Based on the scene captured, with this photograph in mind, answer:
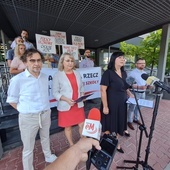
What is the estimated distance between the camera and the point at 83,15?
409 centimetres

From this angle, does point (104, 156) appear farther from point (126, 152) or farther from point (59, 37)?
point (59, 37)

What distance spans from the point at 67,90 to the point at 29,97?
0.53 metres

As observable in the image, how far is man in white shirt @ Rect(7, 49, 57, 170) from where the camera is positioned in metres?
1.37

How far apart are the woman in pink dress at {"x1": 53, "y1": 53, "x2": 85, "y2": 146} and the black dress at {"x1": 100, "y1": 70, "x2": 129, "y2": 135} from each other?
0.43m

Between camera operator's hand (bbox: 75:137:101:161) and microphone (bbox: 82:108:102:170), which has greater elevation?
microphone (bbox: 82:108:102:170)

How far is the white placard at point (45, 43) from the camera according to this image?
9.08ft

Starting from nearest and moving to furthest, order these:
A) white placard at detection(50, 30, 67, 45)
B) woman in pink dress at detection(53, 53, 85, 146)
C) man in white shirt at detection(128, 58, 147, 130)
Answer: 1. woman in pink dress at detection(53, 53, 85, 146)
2. man in white shirt at detection(128, 58, 147, 130)
3. white placard at detection(50, 30, 67, 45)

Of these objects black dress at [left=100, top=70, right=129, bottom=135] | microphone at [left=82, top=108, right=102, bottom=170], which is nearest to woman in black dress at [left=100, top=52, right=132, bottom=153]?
black dress at [left=100, top=70, right=129, bottom=135]

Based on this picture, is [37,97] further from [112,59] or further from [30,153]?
[112,59]

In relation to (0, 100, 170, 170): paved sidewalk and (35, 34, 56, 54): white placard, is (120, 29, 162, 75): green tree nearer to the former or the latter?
(0, 100, 170, 170): paved sidewalk

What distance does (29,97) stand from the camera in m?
1.40

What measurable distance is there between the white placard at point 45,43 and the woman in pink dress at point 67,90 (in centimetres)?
136

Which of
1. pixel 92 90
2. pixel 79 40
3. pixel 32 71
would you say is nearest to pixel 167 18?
pixel 79 40

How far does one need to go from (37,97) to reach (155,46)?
7161 mm
